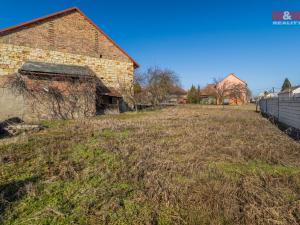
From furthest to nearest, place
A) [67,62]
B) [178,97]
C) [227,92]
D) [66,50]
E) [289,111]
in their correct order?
1. [178,97]
2. [227,92]
3. [67,62]
4. [66,50]
5. [289,111]

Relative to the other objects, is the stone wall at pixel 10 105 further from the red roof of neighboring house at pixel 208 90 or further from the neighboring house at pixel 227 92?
the red roof of neighboring house at pixel 208 90

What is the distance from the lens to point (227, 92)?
4488 centimetres

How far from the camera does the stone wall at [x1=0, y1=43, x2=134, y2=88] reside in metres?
12.6

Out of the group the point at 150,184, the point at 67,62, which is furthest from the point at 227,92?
the point at 150,184

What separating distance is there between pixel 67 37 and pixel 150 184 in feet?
52.1

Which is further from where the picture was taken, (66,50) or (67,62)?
(67,62)

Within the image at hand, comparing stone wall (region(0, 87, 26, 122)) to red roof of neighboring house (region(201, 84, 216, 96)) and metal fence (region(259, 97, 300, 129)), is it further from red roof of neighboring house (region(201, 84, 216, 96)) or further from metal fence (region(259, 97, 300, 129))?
red roof of neighboring house (region(201, 84, 216, 96))

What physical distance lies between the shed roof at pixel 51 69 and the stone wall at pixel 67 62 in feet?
2.20

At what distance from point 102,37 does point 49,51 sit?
504 centimetres

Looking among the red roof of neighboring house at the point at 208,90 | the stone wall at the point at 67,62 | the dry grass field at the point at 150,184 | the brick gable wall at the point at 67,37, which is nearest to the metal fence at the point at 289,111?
the dry grass field at the point at 150,184

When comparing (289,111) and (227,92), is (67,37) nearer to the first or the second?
(289,111)

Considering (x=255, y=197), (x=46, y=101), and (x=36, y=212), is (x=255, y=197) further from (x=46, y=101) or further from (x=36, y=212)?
(x=46, y=101)

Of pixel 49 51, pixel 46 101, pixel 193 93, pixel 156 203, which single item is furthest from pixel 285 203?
pixel 193 93

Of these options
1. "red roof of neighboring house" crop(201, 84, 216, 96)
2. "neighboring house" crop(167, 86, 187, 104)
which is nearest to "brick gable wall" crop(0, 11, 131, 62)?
"neighboring house" crop(167, 86, 187, 104)
